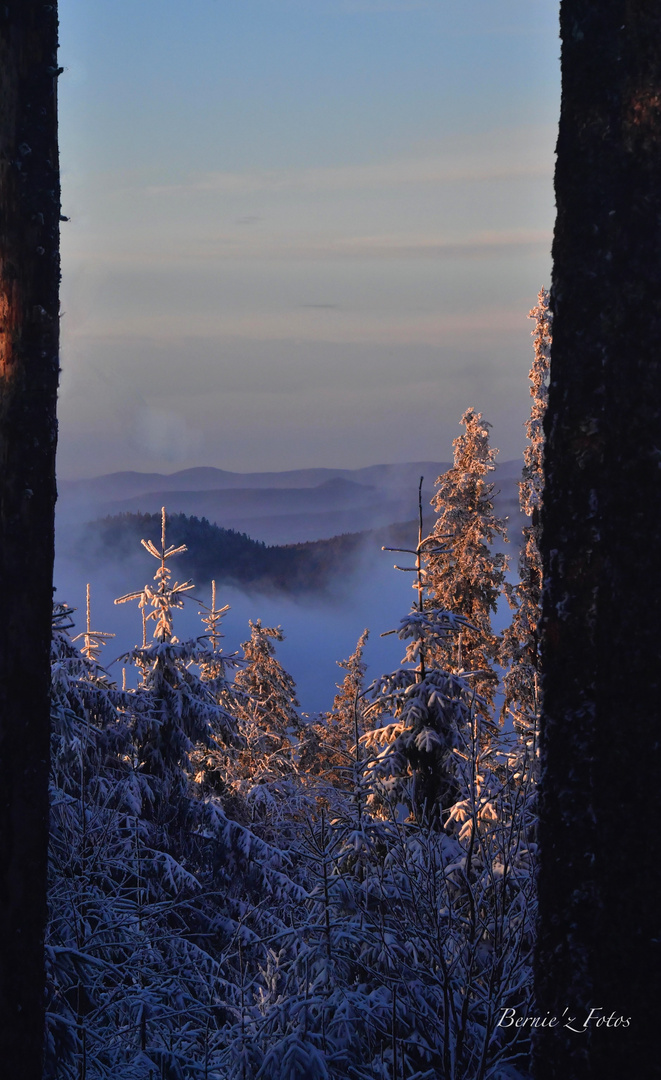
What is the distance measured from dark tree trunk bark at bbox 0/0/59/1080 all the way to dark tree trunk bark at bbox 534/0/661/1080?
3.37 meters

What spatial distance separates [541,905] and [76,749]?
8615 millimetres

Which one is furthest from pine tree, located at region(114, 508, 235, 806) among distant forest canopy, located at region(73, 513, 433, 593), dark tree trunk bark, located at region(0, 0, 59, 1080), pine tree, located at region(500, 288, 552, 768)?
distant forest canopy, located at region(73, 513, 433, 593)

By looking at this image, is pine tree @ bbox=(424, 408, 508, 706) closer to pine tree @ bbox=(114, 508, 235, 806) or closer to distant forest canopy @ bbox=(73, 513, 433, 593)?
pine tree @ bbox=(114, 508, 235, 806)

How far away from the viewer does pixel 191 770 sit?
16.8m

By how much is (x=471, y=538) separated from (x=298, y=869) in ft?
39.2

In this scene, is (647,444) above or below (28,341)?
below

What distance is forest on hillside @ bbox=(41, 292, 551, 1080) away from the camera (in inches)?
294

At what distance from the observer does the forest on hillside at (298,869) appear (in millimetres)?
7477

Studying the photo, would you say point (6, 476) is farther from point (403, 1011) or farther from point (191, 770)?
point (191, 770)

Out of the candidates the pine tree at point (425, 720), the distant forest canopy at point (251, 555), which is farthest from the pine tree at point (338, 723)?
the distant forest canopy at point (251, 555)

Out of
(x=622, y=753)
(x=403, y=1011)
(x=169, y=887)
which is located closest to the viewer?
(x=622, y=753)

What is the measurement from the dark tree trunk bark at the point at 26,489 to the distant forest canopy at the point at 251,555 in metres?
121

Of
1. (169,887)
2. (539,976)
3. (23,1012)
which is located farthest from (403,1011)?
(169,887)

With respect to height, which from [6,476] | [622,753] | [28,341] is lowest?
[622,753]
